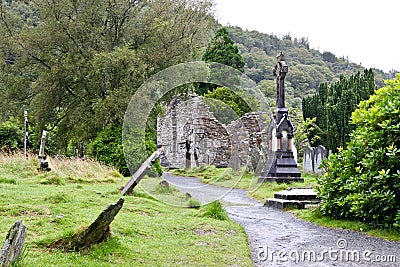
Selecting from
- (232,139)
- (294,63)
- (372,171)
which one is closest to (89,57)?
(232,139)

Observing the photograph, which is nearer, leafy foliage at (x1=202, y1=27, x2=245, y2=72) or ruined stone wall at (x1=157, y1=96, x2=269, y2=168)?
ruined stone wall at (x1=157, y1=96, x2=269, y2=168)

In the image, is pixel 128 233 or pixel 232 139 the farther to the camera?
pixel 232 139

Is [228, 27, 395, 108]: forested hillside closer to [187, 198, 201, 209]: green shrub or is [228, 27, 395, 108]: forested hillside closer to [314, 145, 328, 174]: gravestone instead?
[314, 145, 328, 174]: gravestone

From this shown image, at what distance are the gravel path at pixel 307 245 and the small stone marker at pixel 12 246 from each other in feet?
8.18

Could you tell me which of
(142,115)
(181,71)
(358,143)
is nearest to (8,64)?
(142,115)

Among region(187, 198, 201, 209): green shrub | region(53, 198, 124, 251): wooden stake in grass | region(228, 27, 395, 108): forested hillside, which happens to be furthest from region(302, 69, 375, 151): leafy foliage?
region(53, 198, 124, 251): wooden stake in grass

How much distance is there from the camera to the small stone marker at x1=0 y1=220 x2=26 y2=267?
9.78 feet

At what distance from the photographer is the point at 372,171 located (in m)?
6.41

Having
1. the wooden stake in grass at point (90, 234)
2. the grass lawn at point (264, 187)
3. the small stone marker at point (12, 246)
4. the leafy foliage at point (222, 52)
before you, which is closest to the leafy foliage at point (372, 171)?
the grass lawn at point (264, 187)

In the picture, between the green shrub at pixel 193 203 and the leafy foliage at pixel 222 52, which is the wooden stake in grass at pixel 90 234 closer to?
the green shrub at pixel 193 203

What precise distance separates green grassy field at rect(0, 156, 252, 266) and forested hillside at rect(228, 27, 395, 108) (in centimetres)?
2568

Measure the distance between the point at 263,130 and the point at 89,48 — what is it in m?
8.72

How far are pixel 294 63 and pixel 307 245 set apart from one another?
48000 millimetres

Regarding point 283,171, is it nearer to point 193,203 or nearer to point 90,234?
point 193,203
